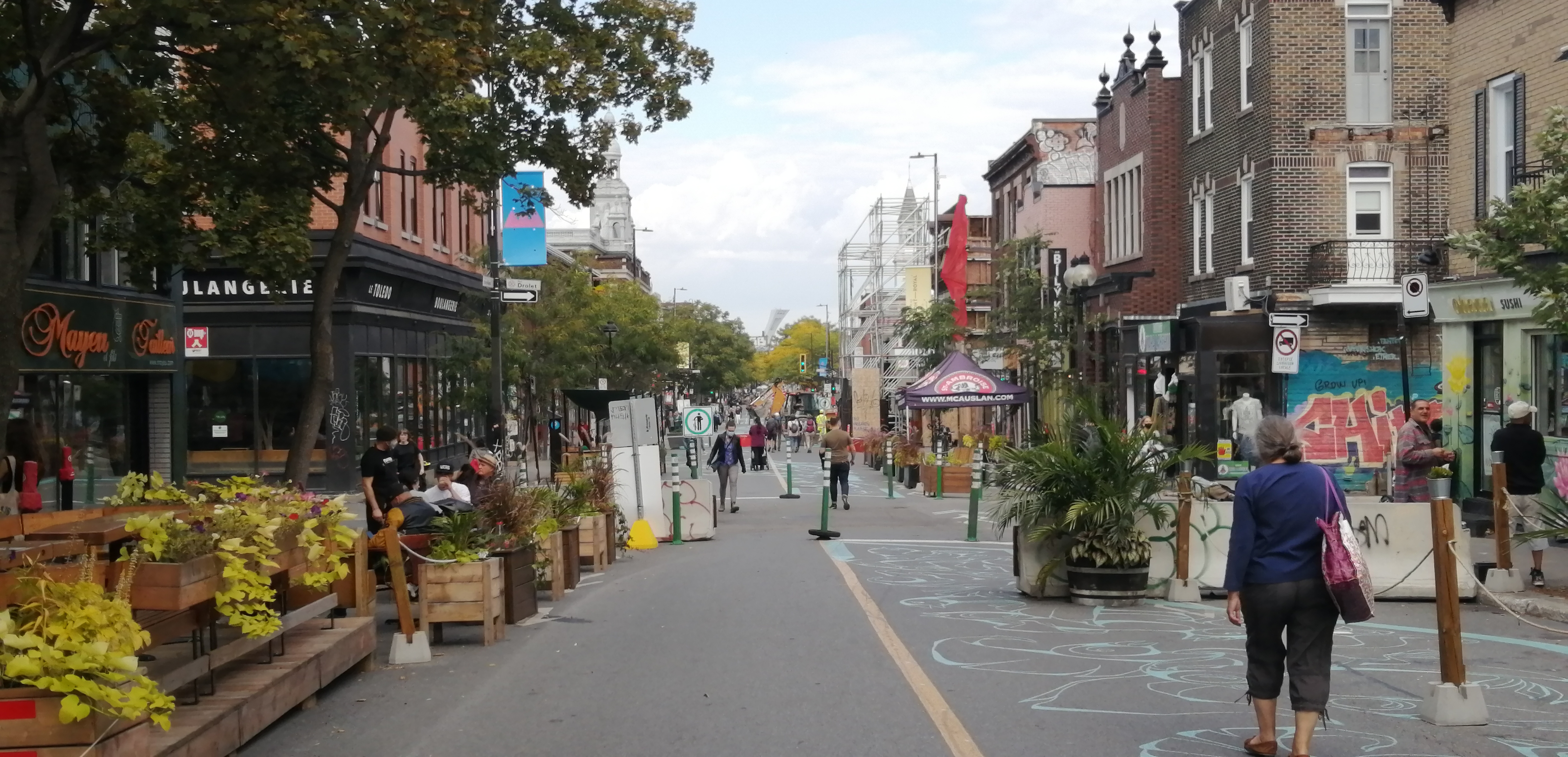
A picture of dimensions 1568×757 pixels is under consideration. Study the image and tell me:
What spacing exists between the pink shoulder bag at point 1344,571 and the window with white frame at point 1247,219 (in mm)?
23828

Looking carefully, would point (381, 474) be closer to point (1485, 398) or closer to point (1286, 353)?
point (1286, 353)

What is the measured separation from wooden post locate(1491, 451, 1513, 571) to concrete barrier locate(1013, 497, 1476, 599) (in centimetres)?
28

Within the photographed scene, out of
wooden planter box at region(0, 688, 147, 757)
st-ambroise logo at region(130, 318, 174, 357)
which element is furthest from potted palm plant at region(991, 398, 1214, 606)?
st-ambroise logo at region(130, 318, 174, 357)

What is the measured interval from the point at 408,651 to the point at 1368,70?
79.2 feet

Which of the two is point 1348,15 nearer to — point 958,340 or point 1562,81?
point 1562,81

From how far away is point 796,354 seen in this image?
592 feet

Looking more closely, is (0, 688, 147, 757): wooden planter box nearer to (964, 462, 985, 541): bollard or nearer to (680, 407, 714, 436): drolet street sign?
(964, 462, 985, 541): bollard

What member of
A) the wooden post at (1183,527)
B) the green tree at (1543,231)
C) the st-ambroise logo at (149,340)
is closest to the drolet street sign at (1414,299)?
the green tree at (1543,231)

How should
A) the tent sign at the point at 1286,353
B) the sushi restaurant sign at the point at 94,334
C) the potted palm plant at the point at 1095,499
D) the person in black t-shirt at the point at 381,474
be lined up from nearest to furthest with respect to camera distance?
the potted palm plant at the point at 1095,499
the person in black t-shirt at the point at 381,474
the tent sign at the point at 1286,353
the sushi restaurant sign at the point at 94,334

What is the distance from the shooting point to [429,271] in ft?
133

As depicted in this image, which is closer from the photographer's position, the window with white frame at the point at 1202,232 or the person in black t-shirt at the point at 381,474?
the person in black t-shirt at the point at 381,474

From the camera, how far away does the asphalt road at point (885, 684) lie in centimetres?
805

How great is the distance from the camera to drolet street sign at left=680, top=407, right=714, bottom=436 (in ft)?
95.7

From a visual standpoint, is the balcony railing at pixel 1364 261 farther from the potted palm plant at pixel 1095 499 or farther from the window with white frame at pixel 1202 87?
the potted palm plant at pixel 1095 499
